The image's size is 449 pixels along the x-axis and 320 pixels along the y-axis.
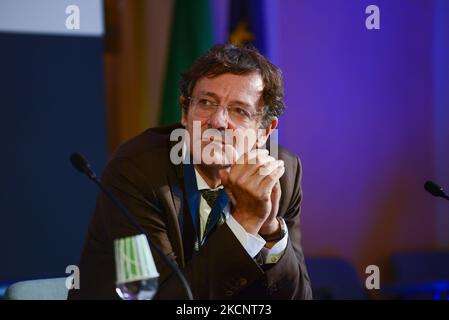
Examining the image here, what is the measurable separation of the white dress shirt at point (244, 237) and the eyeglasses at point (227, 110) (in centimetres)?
21

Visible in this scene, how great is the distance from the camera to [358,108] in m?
5.18

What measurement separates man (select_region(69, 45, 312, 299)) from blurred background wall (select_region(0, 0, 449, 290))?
238cm

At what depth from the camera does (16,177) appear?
4.54 meters

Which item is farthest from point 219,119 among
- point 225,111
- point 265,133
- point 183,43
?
point 183,43

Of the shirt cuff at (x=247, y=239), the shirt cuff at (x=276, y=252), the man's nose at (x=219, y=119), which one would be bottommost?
the shirt cuff at (x=276, y=252)

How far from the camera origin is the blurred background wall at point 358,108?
202 inches

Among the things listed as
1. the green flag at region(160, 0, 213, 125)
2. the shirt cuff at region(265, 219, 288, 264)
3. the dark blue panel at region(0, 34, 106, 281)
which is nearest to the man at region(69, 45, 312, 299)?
the shirt cuff at region(265, 219, 288, 264)

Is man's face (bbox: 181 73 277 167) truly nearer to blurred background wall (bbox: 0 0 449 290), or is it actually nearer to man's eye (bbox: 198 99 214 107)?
man's eye (bbox: 198 99 214 107)

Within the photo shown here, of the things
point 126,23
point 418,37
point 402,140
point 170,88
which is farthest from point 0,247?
point 418,37

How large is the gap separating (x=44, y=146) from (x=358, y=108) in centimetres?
214

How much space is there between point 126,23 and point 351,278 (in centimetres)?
252

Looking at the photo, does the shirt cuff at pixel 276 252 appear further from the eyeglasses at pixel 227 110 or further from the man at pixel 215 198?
the eyeglasses at pixel 227 110

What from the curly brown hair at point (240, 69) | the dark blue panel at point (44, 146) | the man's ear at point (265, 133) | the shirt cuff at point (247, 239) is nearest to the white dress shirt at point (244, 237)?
the shirt cuff at point (247, 239)
